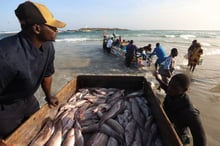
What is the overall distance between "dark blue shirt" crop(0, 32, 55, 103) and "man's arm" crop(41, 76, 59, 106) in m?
0.75

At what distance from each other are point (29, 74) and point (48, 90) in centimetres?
138

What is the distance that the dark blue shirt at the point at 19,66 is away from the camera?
2168mm

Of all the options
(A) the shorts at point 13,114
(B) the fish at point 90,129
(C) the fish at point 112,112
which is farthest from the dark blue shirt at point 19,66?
(C) the fish at point 112,112

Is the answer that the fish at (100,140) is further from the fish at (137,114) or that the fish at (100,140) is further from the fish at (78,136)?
the fish at (137,114)

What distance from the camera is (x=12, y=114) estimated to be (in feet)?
9.12

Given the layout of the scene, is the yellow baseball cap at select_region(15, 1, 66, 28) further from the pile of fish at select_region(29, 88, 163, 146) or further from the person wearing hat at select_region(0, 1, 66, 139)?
the pile of fish at select_region(29, 88, 163, 146)

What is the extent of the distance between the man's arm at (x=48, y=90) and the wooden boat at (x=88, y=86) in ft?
0.49

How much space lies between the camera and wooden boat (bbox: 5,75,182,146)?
108 inches

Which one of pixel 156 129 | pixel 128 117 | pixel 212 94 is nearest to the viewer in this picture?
pixel 156 129

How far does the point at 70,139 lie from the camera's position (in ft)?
10.4

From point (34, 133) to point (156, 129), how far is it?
2.18m

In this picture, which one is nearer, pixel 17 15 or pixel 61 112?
pixel 17 15

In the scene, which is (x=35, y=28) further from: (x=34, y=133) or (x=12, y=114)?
(x=34, y=133)

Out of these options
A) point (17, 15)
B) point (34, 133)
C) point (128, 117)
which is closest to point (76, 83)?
point (128, 117)
